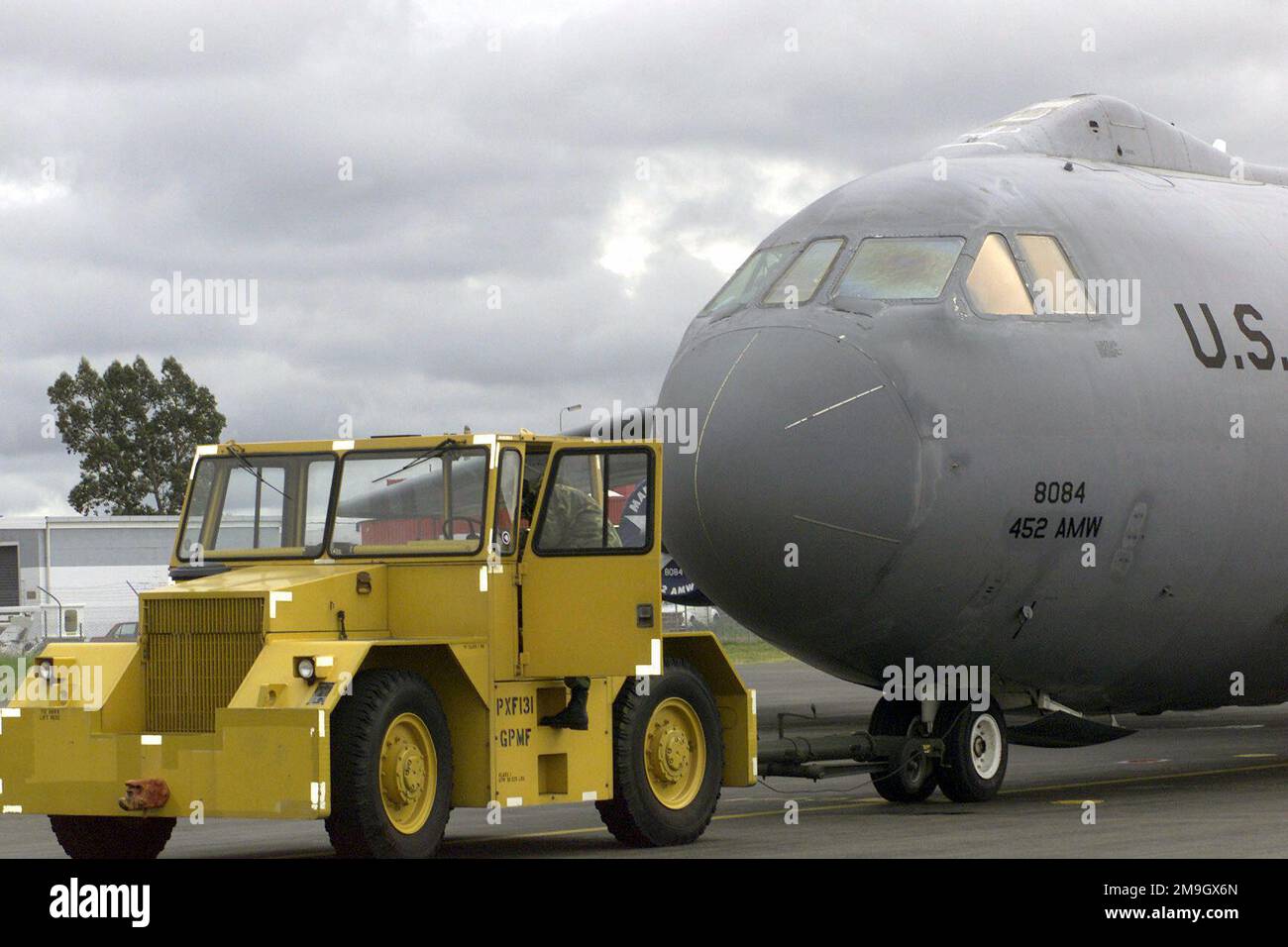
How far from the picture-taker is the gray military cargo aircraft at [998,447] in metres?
15.4

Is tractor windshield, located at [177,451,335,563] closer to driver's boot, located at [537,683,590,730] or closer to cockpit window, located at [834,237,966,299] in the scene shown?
driver's boot, located at [537,683,590,730]

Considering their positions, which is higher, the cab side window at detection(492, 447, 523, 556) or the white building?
the white building

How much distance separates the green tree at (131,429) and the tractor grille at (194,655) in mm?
75707

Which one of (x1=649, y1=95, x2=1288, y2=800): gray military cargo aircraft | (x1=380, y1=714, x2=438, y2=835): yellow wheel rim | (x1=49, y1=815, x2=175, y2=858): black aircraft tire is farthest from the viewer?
(x1=649, y1=95, x2=1288, y2=800): gray military cargo aircraft

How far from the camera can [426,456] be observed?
563 inches

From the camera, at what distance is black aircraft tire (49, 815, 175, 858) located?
1387cm

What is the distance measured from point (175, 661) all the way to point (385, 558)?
5.13ft

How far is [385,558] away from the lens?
563 inches

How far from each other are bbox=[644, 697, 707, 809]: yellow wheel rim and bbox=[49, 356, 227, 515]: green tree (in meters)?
75.0

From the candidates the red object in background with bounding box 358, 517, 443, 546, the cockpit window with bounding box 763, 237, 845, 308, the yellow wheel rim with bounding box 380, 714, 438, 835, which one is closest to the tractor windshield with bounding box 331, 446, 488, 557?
the red object in background with bounding box 358, 517, 443, 546

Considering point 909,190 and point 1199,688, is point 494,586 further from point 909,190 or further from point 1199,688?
point 1199,688
